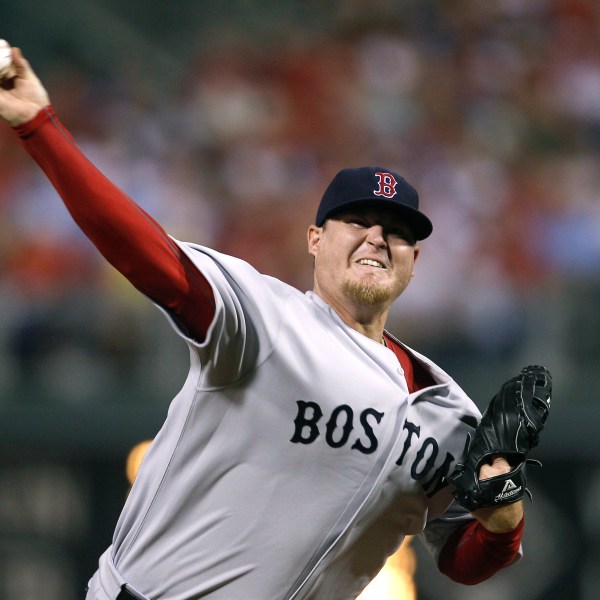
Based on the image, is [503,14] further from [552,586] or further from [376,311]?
[376,311]

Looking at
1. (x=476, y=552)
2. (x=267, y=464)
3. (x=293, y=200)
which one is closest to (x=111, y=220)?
(x=267, y=464)

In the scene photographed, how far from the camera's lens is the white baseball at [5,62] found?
5.85ft

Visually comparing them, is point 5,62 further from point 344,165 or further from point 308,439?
point 344,165

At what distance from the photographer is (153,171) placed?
6355 mm

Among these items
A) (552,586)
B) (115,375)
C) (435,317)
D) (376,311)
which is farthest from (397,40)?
(376,311)

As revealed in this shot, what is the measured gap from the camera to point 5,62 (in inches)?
70.5

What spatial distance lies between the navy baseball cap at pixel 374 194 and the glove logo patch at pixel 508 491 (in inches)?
23.3

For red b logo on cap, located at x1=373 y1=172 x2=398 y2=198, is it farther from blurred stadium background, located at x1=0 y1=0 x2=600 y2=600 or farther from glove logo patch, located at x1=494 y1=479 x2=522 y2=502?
blurred stadium background, located at x1=0 y1=0 x2=600 y2=600

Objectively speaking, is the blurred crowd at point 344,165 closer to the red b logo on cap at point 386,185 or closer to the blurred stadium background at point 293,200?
the blurred stadium background at point 293,200

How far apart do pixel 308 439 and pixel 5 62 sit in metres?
0.91

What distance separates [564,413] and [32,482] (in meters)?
2.32

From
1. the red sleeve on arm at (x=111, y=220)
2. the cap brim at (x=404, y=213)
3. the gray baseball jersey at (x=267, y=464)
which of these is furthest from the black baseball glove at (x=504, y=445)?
the red sleeve on arm at (x=111, y=220)

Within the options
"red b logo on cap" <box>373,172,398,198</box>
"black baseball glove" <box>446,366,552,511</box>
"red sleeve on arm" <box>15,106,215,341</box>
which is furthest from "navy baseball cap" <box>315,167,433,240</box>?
"red sleeve on arm" <box>15,106,215,341</box>

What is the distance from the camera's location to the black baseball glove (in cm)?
223
